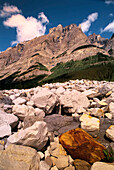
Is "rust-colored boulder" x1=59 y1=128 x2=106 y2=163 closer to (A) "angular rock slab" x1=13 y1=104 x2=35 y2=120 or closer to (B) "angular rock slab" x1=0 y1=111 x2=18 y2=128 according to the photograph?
(A) "angular rock slab" x1=13 y1=104 x2=35 y2=120

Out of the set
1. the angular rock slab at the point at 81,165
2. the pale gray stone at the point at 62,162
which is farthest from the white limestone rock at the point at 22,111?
the angular rock slab at the point at 81,165

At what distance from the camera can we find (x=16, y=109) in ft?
18.4

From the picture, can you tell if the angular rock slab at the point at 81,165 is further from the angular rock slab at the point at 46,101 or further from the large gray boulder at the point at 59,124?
the angular rock slab at the point at 46,101

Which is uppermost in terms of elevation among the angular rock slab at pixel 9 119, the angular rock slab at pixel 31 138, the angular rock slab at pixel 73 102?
the angular rock slab at pixel 73 102

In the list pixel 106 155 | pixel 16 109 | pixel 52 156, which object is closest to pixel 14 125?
pixel 16 109

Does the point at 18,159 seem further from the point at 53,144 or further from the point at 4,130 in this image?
the point at 53,144

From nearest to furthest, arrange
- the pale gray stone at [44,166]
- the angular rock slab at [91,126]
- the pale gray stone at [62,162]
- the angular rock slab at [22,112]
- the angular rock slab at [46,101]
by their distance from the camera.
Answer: the pale gray stone at [44,166]
the pale gray stone at [62,162]
the angular rock slab at [91,126]
the angular rock slab at [22,112]
the angular rock slab at [46,101]

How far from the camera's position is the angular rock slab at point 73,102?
7489mm

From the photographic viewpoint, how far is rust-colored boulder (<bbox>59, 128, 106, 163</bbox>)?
3451 millimetres

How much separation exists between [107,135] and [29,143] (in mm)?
3717

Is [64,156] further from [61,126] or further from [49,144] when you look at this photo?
[61,126]

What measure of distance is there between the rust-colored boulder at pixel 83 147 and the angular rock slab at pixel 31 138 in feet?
3.59

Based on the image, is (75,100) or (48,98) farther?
(75,100)

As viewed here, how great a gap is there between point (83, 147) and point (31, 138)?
7.32 ft
